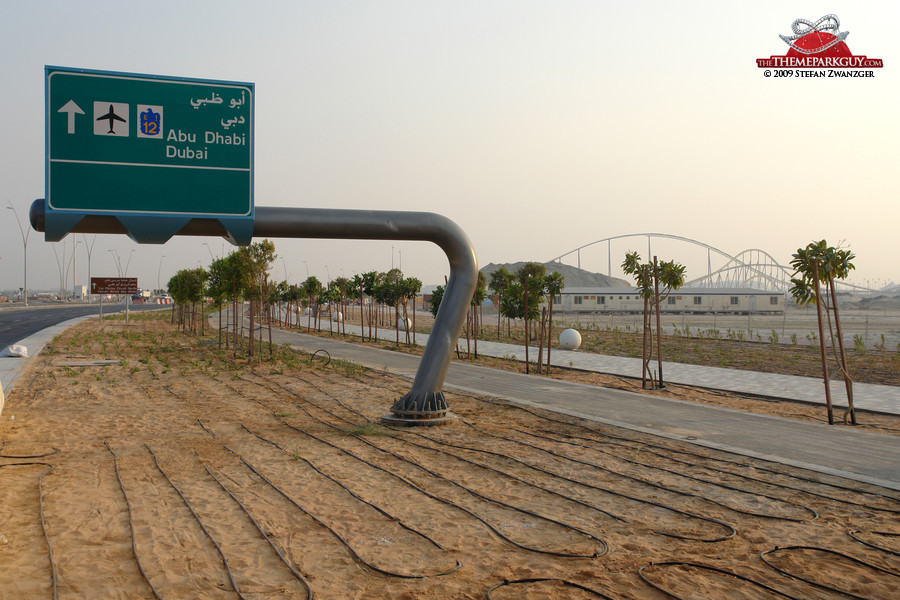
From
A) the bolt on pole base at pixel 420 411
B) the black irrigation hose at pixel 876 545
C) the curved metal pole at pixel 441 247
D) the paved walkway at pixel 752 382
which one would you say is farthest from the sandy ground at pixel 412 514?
the paved walkway at pixel 752 382

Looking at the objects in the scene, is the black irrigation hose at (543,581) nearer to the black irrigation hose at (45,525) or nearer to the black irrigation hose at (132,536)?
the black irrigation hose at (132,536)

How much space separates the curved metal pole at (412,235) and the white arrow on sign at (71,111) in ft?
3.69

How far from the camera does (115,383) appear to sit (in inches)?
616

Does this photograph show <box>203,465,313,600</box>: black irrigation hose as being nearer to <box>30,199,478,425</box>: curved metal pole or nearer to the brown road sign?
<box>30,199,478,425</box>: curved metal pole

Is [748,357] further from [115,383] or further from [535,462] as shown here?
[115,383]

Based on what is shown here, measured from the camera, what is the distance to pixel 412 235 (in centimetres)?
1032

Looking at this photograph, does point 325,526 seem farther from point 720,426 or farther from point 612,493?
point 720,426

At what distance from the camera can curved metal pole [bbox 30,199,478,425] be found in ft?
30.3

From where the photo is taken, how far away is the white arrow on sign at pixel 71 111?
331 inches

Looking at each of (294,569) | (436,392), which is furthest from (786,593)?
(436,392)

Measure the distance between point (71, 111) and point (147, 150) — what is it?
962 millimetres

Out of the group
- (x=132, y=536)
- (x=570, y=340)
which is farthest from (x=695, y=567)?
(x=570, y=340)

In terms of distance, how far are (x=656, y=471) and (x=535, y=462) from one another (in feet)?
4.63

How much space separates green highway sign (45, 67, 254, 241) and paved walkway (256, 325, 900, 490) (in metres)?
6.59
